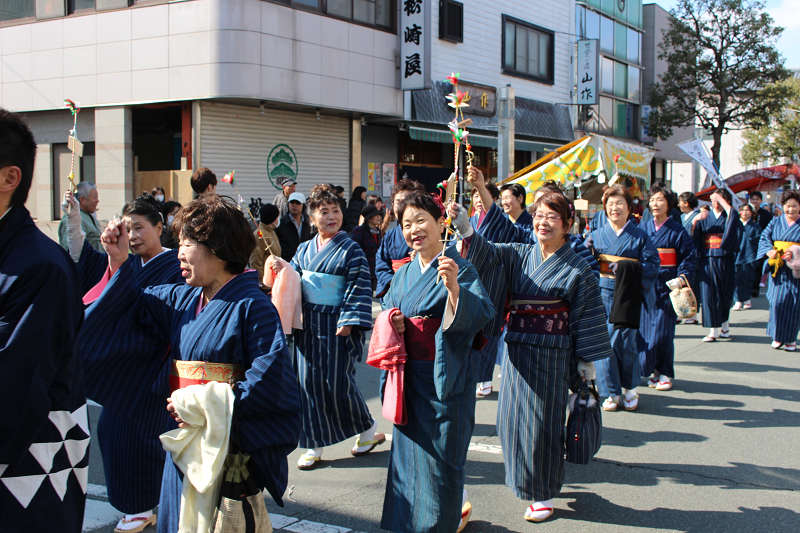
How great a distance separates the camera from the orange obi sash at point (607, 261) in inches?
235

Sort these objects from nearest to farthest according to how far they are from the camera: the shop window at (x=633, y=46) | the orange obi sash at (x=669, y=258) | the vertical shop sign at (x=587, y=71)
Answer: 1. the orange obi sash at (x=669, y=258)
2. the vertical shop sign at (x=587, y=71)
3. the shop window at (x=633, y=46)

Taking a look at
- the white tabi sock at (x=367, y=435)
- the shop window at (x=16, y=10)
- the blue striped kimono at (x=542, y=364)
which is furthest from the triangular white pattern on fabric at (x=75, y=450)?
the shop window at (x=16, y=10)

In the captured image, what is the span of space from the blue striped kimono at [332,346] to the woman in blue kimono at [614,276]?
235cm

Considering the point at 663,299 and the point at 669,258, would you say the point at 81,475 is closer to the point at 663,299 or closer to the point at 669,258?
the point at 663,299

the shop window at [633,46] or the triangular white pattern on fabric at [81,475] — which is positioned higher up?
the shop window at [633,46]

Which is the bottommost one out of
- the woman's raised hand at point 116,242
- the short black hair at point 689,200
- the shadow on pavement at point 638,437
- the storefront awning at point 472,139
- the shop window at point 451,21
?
the shadow on pavement at point 638,437

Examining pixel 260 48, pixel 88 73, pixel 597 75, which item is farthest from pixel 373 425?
pixel 597 75

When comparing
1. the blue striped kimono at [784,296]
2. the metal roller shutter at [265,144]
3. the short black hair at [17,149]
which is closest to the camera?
the short black hair at [17,149]

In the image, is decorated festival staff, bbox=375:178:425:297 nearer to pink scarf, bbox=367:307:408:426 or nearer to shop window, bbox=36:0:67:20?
pink scarf, bbox=367:307:408:426

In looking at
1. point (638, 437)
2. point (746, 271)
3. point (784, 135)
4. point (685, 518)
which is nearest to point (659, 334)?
point (638, 437)

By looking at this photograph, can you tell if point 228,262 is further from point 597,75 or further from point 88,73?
point 597,75

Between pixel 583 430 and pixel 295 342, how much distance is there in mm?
2012

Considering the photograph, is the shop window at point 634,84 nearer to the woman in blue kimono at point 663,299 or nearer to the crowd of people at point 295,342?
the woman in blue kimono at point 663,299

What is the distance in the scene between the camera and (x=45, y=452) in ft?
6.77
